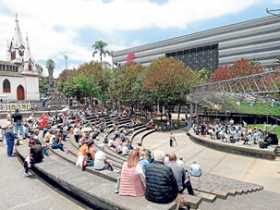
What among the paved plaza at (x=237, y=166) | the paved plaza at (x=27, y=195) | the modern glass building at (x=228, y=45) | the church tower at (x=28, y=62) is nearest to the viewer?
the paved plaza at (x=27, y=195)

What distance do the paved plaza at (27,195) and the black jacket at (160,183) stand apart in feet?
6.80

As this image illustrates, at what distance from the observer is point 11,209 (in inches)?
258

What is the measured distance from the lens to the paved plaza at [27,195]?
668cm

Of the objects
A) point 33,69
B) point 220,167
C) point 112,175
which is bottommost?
point 220,167

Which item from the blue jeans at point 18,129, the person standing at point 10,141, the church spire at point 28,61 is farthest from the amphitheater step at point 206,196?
the church spire at point 28,61

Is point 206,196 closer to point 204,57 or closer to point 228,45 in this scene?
point 228,45

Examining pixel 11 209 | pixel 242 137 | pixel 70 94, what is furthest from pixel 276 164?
pixel 70 94

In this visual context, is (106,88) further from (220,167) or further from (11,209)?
(11,209)

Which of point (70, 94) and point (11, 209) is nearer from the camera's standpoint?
point (11, 209)

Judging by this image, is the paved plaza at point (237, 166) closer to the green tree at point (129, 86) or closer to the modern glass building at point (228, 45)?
the green tree at point (129, 86)

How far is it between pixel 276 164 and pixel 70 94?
3910cm

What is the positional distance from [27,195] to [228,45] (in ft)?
294

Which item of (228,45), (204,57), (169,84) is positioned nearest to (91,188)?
(169,84)

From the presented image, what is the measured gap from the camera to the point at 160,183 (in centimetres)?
540
